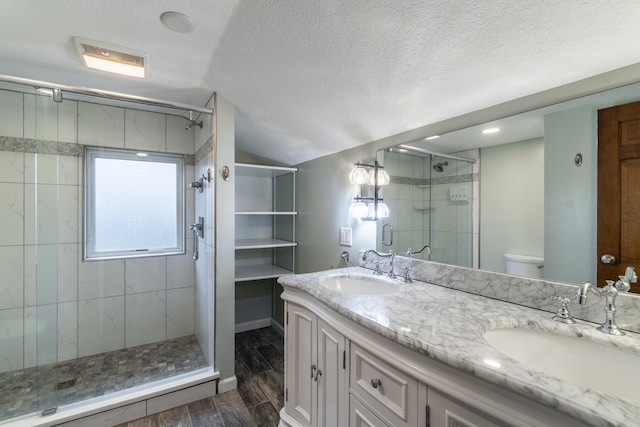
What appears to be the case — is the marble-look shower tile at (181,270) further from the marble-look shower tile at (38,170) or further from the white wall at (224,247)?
the marble-look shower tile at (38,170)

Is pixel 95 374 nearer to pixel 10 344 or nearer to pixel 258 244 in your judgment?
pixel 10 344

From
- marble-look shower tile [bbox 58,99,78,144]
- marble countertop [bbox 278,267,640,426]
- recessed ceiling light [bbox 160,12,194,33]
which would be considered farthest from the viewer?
marble-look shower tile [bbox 58,99,78,144]

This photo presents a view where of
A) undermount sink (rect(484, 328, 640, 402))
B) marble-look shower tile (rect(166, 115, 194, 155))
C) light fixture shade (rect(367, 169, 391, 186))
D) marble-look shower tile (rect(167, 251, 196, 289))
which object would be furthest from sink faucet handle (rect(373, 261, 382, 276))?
marble-look shower tile (rect(166, 115, 194, 155))

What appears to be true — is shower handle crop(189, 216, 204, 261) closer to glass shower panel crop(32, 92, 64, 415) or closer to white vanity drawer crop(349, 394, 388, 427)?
glass shower panel crop(32, 92, 64, 415)

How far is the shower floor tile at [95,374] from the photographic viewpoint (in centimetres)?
175

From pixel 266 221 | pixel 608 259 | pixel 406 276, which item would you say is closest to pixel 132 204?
pixel 266 221

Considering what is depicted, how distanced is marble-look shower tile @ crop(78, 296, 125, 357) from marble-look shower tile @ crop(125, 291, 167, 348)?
54mm

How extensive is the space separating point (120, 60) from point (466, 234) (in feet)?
7.41

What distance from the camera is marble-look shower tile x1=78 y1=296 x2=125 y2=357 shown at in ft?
7.72

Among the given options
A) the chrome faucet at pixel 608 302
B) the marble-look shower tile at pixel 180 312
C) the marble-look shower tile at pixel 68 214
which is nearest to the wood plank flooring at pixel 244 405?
the marble-look shower tile at pixel 180 312

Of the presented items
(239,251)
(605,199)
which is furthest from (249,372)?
(605,199)

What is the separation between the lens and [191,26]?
4.40 feet

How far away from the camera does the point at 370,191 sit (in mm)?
1990

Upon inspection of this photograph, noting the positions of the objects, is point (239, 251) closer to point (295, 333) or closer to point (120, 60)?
point (295, 333)
